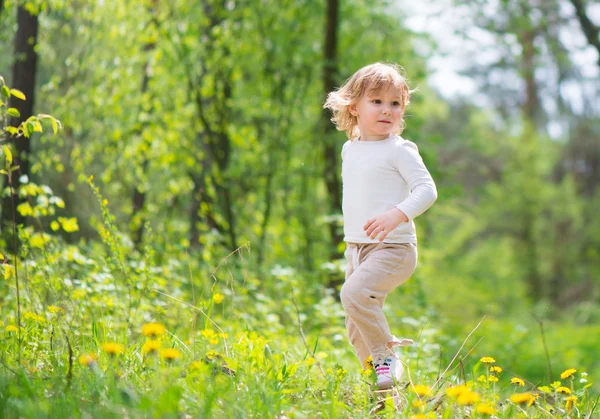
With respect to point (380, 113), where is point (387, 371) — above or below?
below

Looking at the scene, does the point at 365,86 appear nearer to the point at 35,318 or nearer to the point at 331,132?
the point at 35,318

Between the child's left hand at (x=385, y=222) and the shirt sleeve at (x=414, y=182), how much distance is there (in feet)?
0.08

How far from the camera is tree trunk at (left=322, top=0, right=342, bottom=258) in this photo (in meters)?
Result: 8.16

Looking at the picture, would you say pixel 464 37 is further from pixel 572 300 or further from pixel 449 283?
A: pixel 572 300

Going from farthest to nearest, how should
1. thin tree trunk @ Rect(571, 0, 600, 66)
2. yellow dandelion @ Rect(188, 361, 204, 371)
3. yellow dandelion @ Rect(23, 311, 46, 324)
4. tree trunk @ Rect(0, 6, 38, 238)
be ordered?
thin tree trunk @ Rect(571, 0, 600, 66)
tree trunk @ Rect(0, 6, 38, 238)
yellow dandelion @ Rect(23, 311, 46, 324)
yellow dandelion @ Rect(188, 361, 204, 371)

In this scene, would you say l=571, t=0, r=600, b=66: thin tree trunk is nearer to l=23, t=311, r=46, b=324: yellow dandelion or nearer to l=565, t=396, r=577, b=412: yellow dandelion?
l=565, t=396, r=577, b=412: yellow dandelion

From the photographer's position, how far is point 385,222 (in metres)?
2.69

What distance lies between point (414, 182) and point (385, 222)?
257 mm

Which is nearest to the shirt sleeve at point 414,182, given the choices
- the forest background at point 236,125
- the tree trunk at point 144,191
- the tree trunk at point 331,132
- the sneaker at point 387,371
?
the sneaker at point 387,371

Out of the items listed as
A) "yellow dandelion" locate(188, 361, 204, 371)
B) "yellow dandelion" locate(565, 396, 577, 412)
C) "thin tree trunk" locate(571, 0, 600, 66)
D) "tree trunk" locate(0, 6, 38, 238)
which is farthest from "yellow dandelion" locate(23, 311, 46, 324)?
"thin tree trunk" locate(571, 0, 600, 66)

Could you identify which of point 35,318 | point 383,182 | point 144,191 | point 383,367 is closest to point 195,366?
point 383,367

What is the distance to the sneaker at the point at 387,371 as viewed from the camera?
2752mm

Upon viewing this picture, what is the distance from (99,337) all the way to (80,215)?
20.3 feet

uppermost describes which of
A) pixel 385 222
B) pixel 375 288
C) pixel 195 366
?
pixel 385 222
